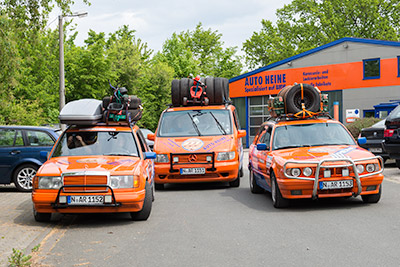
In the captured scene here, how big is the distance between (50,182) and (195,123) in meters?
6.07

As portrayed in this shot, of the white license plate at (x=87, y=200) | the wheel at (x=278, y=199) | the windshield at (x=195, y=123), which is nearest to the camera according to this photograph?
the white license plate at (x=87, y=200)

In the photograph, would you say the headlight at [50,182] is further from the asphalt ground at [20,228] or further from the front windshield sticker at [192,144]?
the front windshield sticker at [192,144]

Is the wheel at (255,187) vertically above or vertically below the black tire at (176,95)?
below

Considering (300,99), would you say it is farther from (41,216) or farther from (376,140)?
(376,140)

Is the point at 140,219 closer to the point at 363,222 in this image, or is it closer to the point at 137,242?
the point at 137,242

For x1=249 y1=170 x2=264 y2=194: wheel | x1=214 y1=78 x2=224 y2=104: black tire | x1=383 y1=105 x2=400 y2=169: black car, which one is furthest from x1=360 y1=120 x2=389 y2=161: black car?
x1=249 y1=170 x2=264 y2=194: wheel

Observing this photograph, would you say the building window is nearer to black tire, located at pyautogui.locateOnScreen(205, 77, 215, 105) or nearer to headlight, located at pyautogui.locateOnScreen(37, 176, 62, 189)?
black tire, located at pyautogui.locateOnScreen(205, 77, 215, 105)

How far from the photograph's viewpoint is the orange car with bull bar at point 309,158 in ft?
29.7

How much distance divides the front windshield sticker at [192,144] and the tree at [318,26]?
44.8 metres

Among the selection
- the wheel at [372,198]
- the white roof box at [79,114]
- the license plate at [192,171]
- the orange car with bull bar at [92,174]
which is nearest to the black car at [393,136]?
the wheel at [372,198]

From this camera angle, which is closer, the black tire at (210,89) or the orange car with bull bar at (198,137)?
the orange car with bull bar at (198,137)

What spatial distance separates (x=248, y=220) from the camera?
854cm

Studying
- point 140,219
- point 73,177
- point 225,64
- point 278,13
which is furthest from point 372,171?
point 225,64

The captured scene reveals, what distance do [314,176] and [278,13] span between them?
55256 millimetres
